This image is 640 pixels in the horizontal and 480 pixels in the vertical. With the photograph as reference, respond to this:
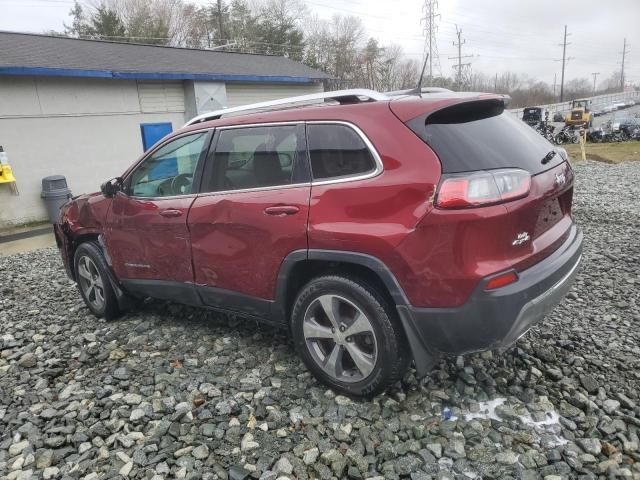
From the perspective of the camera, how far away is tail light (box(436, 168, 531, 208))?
2.34m

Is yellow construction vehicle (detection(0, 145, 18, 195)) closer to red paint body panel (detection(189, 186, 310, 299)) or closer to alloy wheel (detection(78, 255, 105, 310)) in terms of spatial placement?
alloy wheel (detection(78, 255, 105, 310))

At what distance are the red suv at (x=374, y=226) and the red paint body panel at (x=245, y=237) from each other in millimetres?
10

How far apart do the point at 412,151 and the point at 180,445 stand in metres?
2.04

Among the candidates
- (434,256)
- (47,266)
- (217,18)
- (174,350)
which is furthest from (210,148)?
(217,18)

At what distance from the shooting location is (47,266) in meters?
6.89

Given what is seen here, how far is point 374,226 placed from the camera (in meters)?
2.56

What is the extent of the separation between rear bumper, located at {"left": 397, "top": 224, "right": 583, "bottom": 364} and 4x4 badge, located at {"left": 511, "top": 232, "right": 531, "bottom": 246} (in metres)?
0.15

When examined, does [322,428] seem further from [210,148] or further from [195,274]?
[210,148]

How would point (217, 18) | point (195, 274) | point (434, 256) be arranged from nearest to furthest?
point (434, 256) < point (195, 274) < point (217, 18)

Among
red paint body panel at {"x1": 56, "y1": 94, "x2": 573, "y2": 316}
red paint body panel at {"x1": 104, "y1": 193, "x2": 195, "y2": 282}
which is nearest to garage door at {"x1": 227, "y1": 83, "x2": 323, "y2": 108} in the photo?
red paint body panel at {"x1": 104, "y1": 193, "x2": 195, "y2": 282}

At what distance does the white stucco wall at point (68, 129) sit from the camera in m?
10.1

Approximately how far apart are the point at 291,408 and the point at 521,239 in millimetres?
1653

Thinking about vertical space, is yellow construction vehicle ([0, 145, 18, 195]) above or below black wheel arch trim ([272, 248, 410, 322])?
above

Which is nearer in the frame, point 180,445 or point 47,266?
point 180,445
